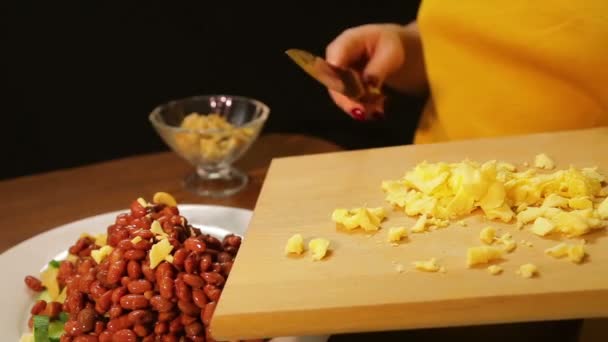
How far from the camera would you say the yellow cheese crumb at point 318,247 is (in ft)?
2.24

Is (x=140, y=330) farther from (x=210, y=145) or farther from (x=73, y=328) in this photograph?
(x=210, y=145)

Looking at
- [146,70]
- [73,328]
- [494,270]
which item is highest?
[494,270]

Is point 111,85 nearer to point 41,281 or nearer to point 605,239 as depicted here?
point 41,281

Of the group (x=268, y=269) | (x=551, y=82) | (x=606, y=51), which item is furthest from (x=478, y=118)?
(x=268, y=269)

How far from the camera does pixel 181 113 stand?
1.54 metres

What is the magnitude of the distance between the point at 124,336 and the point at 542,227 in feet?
1.66

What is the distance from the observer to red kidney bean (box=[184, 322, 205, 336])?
787 millimetres

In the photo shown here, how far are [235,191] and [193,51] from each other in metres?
1.01

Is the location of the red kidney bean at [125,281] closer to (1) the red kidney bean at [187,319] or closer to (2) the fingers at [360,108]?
(1) the red kidney bean at [187,319]

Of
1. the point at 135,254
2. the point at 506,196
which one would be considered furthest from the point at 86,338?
the point at 506,196

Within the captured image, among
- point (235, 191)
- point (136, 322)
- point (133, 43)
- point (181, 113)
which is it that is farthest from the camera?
point (133, 43)

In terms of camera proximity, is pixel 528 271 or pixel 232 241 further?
pixel 232 241

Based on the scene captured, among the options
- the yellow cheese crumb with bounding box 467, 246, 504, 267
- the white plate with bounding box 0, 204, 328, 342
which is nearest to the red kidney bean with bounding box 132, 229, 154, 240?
the white plate with bounding box 0, 204, 328, 342

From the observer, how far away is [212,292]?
777 millimetres
